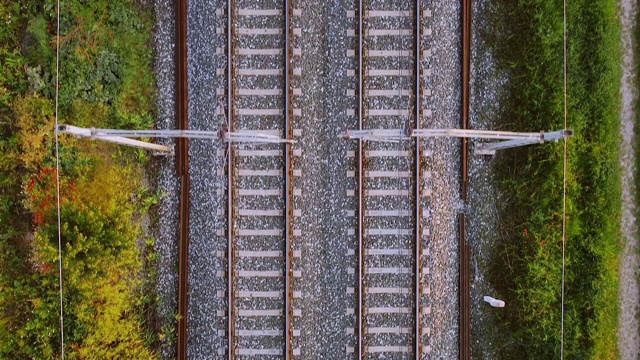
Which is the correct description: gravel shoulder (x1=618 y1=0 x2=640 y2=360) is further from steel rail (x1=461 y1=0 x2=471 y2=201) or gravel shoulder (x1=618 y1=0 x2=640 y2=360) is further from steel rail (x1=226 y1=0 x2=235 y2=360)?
steel rail (x1=226 y1=0 x2=235 y2=360)

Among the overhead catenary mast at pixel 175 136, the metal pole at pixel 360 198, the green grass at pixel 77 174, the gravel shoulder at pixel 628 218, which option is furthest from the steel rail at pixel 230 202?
the gravel shoulder at pixel 628 218

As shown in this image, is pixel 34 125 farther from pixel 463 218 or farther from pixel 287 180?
pixel 463 218

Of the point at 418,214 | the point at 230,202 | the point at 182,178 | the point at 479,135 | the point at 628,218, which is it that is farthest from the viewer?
the point at 628,218

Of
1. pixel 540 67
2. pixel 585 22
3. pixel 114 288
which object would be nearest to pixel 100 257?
pixel 114 288

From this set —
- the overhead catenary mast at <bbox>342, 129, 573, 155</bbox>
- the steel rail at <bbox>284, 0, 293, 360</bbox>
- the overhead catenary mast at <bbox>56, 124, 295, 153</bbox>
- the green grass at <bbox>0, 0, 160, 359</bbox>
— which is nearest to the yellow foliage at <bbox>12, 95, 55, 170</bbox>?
the green grass at <bbox>0, 0, 160, 359</bbox>

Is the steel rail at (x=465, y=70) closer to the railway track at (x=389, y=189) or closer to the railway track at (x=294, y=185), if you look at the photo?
the railway track at (x=294, y=185)

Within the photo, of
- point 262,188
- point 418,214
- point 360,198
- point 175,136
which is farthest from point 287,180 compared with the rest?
point 418,214
